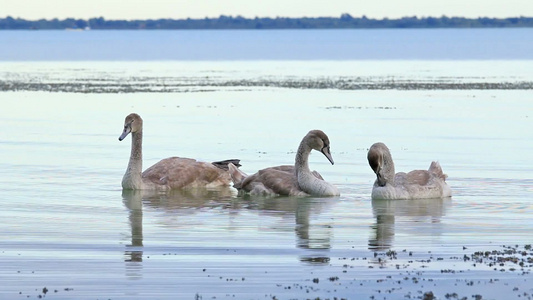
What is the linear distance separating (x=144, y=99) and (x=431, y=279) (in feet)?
106

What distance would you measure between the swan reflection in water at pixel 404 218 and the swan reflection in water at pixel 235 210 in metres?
0.61

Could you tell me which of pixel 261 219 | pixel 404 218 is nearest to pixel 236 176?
pixel 261 219

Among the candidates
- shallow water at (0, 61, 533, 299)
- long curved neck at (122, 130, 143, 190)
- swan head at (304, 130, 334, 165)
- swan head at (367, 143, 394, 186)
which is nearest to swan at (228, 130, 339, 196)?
swan head at (304, 130, 334, 165)

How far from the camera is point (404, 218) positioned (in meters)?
16.6

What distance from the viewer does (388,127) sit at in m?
31.3

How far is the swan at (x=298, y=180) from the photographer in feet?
62.4

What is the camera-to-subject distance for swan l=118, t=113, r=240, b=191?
1992 cm

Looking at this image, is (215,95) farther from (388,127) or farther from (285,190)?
(285,190)

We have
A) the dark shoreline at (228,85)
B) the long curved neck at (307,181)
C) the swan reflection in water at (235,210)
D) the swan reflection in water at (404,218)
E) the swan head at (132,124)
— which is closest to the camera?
the swan reflection in water at (235,210)

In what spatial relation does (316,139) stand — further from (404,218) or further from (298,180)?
(404,218)

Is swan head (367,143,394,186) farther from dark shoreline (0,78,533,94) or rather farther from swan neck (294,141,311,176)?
dark shoreline (0,78,533,94)

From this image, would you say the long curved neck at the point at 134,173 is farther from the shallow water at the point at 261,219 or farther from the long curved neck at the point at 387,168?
the long curved neck at the point at 387,168

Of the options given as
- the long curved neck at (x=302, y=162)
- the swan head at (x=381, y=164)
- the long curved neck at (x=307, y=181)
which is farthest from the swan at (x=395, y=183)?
the long curved neck at (x=302, y=162)

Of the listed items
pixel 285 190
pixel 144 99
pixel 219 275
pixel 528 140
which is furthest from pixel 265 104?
pixel 219 275
